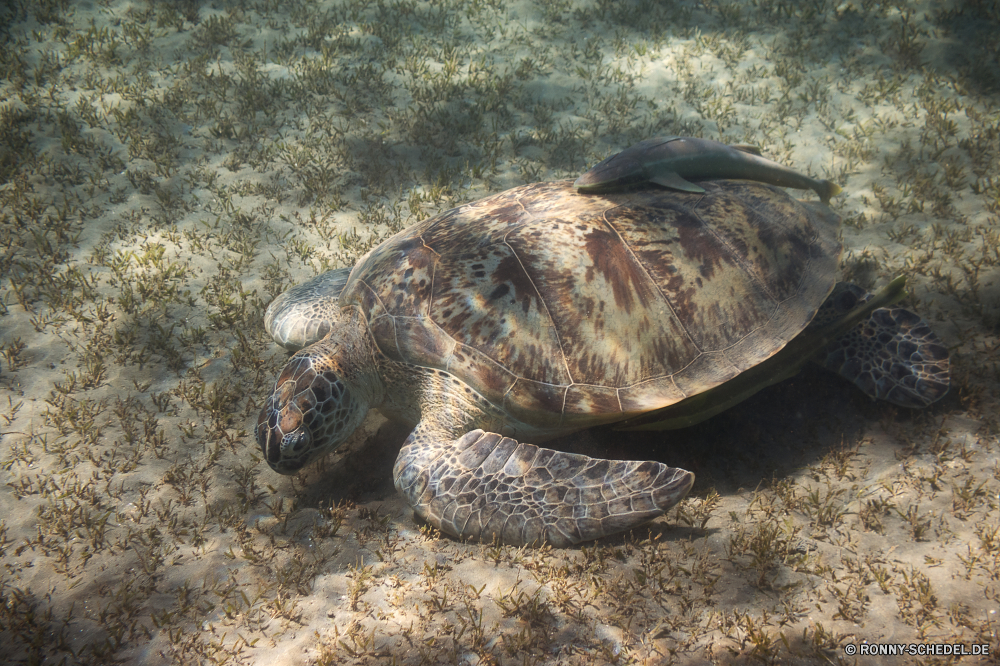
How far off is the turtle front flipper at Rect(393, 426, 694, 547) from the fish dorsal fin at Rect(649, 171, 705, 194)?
6.37 feet

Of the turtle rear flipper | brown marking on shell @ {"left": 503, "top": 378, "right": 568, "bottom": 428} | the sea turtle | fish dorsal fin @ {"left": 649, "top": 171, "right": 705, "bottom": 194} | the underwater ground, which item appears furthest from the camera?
fish dorsal fin @ {"left": 649, "top": 171, "right": 705, "bottom": 194}

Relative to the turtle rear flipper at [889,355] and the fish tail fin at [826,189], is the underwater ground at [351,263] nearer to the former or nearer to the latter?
the turtle rear flipper at [889,355]

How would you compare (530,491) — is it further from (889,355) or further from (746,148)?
(746,148)

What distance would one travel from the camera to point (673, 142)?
12.0ft

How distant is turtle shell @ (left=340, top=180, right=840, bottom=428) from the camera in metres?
2.92

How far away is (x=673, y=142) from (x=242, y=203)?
13.3ft

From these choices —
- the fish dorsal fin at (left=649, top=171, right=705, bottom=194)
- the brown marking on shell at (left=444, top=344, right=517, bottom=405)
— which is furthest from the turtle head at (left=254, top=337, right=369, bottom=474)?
the fish dorsal fin at (left=649, top=171, right=705, bottom=194)

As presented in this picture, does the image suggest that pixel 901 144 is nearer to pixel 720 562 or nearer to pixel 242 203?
pixel 720 562

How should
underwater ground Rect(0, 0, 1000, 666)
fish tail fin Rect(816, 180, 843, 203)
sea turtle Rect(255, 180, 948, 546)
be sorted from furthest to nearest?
1. fish tail fin Rect(816, 180, 843, 203)
2. sea turtle Rect(255, 180, 948, 546)
3. underwater ground Rect(0, 0, 1000, 666)

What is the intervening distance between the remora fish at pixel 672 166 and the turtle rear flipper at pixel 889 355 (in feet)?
3.72

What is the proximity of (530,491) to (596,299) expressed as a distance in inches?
46.2

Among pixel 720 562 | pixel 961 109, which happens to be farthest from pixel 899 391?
pixel 961 109

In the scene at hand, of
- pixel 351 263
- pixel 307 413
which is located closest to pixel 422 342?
pixel 307 413

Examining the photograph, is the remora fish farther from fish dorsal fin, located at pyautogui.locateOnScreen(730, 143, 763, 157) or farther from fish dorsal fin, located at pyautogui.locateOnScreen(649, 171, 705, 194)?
fish dorsal fin, located at pyautogui.locateOnScreen(730, 143, 763, 157)
